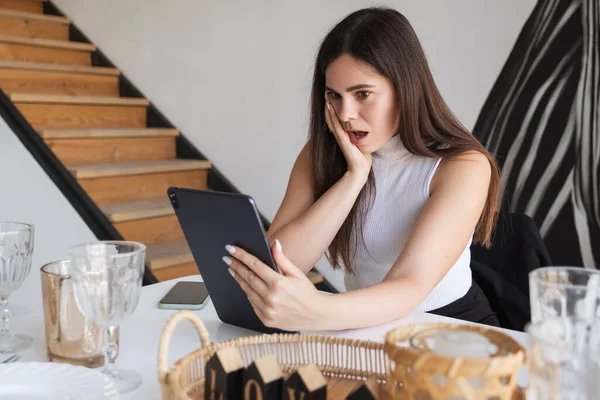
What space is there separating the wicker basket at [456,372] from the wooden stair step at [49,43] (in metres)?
3.71

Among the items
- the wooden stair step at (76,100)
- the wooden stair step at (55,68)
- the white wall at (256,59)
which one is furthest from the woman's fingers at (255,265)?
the wooden stair step at (55,68)

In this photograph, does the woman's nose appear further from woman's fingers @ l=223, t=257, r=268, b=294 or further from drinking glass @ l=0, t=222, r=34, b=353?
drinking glass @ l=0, t=222, r=34, b=353

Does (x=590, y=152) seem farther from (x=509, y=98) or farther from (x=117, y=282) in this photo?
(x=117, y=282)

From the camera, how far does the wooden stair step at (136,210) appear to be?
292 cm

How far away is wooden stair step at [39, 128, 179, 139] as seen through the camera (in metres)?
3.11

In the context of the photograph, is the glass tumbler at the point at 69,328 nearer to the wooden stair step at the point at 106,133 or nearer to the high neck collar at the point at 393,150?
the high neck collar at the point at 393,150

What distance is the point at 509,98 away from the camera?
220 cm

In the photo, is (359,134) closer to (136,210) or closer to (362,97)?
(362,97)

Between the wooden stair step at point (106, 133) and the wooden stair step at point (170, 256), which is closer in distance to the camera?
the wooden stair step at point (170, 256)

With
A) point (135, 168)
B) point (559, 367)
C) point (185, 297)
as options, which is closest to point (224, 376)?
point (559, 367)

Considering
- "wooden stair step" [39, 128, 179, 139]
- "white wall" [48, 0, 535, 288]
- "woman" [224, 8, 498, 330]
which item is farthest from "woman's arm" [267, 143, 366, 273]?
"wooden stair step" [39, 128, 179, 139]

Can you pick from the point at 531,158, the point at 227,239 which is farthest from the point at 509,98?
the point at 227,239

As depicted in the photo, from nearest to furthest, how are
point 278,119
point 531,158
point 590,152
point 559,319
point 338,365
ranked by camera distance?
point 559,319 → point 338,365 → point 590,152 → point 531,158 → point 278,119

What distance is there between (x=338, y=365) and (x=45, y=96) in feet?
10.0
